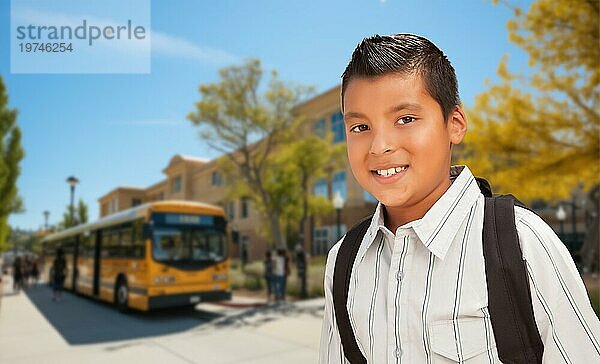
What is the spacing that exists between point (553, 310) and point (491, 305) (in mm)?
130

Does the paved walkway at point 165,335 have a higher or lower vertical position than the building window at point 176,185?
lower

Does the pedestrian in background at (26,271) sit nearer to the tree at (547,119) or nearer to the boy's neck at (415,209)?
the tree at (547,119)

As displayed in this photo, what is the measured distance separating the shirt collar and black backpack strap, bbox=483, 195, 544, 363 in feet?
0.44

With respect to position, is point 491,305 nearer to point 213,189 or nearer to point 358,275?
point 358,275

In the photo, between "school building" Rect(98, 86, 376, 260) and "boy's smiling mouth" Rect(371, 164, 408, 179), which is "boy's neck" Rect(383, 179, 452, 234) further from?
"school building" Rect(98, 86, 376, 260)

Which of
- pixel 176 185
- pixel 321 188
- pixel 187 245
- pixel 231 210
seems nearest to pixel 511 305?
pixel 187 245

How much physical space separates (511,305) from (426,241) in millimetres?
254

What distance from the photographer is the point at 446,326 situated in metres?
1.20

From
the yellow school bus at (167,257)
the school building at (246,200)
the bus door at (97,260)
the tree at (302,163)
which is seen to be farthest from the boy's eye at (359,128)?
the tree at (302,163)

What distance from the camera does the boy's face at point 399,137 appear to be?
126cm

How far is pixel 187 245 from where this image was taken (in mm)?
12742

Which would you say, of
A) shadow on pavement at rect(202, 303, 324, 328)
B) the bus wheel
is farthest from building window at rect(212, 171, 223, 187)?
shadow on pavement at rect(202, 303, 324, 328)

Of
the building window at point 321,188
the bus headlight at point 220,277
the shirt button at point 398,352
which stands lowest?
the bus headlight at point 220,277

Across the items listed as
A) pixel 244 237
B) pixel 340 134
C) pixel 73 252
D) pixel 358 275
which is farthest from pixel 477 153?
pixel 244 237
